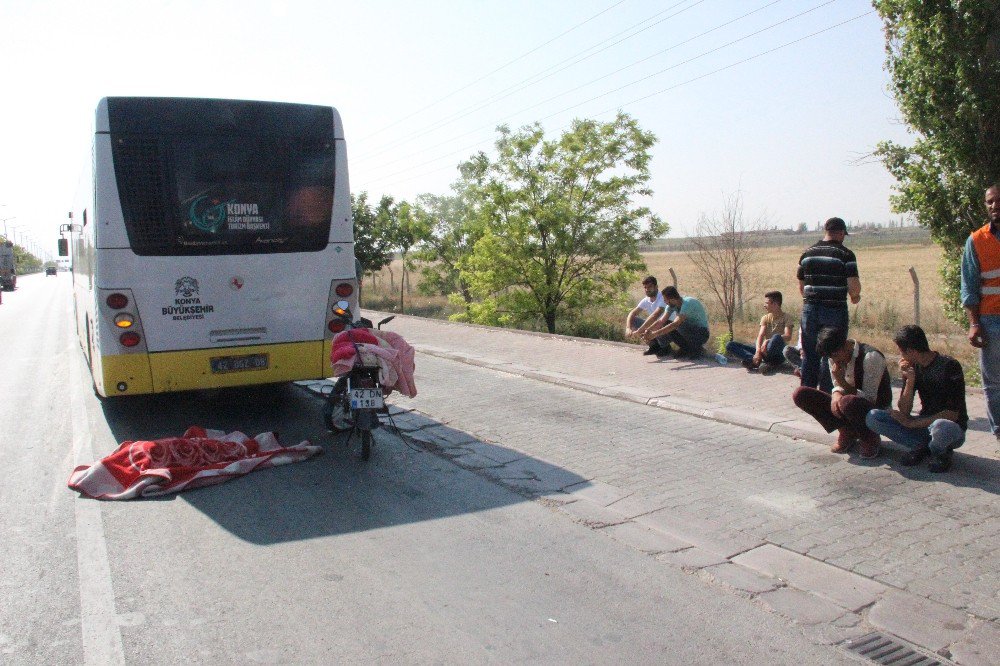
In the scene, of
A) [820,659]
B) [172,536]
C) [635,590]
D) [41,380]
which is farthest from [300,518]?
[41,380]

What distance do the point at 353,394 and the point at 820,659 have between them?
4531mm

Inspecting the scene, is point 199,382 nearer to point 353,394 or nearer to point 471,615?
point 353,394

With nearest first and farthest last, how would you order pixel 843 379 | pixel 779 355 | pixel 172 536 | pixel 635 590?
pixel 635 590 < pixel 172 536 < pixel 843 379 < pixel 779 355

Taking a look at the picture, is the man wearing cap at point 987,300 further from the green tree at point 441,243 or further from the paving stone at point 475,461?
the green tree at point 441,243

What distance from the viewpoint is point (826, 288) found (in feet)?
24.2

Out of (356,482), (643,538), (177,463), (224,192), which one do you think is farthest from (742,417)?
(224,192)

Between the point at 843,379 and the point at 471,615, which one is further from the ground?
the point at 843,379

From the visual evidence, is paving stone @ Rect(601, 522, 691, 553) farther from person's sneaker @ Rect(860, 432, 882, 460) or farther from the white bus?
the white bus

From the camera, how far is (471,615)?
4160mm

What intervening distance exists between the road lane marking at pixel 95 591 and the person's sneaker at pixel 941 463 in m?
5.59

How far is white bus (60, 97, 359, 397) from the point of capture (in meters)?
7.79

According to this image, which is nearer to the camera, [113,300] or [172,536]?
[172,536]

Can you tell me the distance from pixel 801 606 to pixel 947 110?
870cm

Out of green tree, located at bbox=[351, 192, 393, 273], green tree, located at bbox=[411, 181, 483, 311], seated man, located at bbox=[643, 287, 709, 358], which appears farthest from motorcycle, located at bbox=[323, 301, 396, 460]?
green tree, located at bbox=[351, 192, 393, 273]
